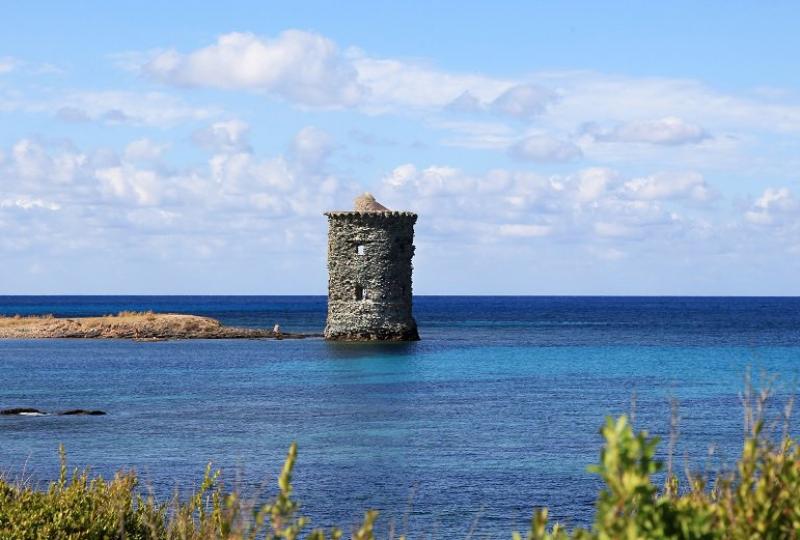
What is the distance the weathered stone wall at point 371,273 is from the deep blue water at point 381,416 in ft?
5.00

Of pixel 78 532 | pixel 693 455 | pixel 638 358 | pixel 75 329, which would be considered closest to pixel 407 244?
pixel 638 358

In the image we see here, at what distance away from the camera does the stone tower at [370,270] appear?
57.3 meters

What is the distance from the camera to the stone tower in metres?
57.3

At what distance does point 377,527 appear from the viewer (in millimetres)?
18281

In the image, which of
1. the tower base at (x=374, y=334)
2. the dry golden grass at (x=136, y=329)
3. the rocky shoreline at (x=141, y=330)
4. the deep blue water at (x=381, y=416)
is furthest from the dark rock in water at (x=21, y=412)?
the dry golden grass at (x=136, y=329)

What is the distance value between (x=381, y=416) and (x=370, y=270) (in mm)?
24151

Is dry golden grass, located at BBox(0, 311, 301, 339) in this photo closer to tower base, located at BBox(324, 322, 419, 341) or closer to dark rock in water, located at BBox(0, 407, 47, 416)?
tower base, located at BBox(324, 322, 419, 341)

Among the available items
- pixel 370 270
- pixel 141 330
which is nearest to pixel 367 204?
pixel 370 270

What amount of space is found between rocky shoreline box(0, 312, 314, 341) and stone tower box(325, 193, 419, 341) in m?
13.7

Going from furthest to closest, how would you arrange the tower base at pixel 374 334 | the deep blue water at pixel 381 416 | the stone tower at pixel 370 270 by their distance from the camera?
the tower base at pixel 374 334 → the stone tower at pixel 370 270 → the deep blue water at pixel 381 416

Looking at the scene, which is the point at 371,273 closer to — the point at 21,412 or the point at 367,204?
the point at 367,204

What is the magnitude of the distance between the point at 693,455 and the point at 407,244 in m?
34.2

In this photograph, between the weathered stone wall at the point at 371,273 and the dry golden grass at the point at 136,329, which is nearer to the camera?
the weathered stone wall at the point at 371,273

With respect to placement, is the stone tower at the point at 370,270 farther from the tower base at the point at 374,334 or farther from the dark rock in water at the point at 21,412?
the dark rock in water at the point at 21,412
